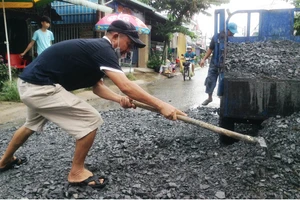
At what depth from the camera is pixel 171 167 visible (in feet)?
9.55

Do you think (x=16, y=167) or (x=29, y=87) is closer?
(x=29, y=87)

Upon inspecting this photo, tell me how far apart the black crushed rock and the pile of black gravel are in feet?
2.15

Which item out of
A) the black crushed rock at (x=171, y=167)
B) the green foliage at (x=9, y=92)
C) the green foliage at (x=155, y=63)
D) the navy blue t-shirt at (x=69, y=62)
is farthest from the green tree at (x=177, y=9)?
the navy blue t-shirt at (x=69, y=62)

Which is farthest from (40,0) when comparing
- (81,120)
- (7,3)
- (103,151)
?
(81,120)

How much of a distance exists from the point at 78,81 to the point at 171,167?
128 cm

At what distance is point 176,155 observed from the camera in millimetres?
3232

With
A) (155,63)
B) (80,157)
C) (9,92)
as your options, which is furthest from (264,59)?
(155,63)

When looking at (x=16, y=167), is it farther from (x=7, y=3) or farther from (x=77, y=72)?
(x=7, y=3)

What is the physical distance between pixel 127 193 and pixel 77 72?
1.13 m

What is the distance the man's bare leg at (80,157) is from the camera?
8.08ft

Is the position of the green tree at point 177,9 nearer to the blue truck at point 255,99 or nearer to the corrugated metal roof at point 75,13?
the corrugated metal roof at point 75,13

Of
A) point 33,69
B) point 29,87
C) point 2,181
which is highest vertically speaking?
point 33,69

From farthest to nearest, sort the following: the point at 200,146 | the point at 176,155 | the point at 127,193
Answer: the point at 200,146
the point at 176,155
the point at 127,193

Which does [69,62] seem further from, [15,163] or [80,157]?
[15,163]
